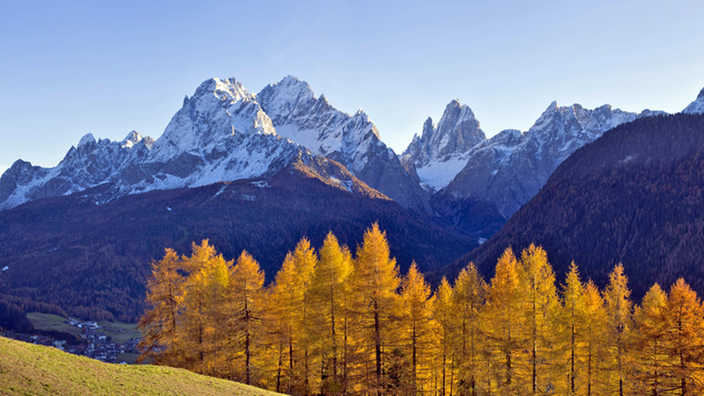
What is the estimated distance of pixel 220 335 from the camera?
132 ft

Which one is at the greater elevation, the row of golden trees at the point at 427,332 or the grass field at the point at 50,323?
the row of golden trees at the point at 427,332

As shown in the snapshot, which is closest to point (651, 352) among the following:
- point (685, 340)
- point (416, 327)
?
point (685, 340)

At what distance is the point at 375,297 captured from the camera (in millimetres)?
34906

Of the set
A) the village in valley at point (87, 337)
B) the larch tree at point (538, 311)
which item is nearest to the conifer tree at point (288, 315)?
the larch tree at point (538, 311)

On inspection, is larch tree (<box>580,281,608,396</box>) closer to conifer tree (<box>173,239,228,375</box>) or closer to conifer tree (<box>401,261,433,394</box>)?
conifer tree (<box>401,261,433,394</box>)

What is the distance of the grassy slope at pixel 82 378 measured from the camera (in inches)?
908

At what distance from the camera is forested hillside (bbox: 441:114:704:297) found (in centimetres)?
12235

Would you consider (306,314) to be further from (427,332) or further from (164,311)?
(164,311)

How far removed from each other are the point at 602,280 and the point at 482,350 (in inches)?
4139

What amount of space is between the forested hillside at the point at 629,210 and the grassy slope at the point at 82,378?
117 m

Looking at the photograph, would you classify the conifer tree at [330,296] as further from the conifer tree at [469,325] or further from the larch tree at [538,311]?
the larch tree at [538,311]

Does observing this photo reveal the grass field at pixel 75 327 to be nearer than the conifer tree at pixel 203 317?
No

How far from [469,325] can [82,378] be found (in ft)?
91.2

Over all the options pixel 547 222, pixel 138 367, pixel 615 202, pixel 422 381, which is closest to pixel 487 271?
pixel 547 222
